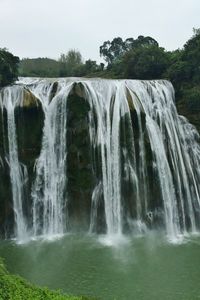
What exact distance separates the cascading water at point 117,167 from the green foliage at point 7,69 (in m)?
1.29

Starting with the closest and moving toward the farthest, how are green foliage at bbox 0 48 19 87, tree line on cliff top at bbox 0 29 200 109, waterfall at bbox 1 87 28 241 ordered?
1. waterfall at bbox 1 87 28 241
2. green foliage at bbox 0 48 19 87
3. tree line on cliff top at bbox 0 29 200 109

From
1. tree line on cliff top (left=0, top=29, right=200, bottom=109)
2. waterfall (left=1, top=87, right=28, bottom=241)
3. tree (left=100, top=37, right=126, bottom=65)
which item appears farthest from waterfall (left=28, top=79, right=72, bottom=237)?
tree (left=100, top=37, right=126, bottom=65)

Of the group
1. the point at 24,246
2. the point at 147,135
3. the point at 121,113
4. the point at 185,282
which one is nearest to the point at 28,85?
the point at 121,113

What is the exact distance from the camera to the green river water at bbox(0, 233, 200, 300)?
1393 cm

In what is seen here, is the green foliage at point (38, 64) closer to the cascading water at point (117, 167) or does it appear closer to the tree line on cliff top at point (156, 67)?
the tree line on cliff top at point (156, 67)

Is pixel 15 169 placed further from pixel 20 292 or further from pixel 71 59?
pixel 71 59

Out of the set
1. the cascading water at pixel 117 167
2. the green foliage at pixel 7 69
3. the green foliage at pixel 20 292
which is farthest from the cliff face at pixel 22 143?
the green foliage at pixel 20 292

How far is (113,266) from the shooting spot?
16078 millimetres

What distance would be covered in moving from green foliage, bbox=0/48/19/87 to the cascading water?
1.29 meters

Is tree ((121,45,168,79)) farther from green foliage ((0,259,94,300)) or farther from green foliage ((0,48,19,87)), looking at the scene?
green foliage ((0,259,94,300))

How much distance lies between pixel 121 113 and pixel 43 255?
8.27 metres

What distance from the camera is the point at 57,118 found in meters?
22.4

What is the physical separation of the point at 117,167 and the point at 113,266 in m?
6.45

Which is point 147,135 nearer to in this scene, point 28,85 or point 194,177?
A: point 194,177
